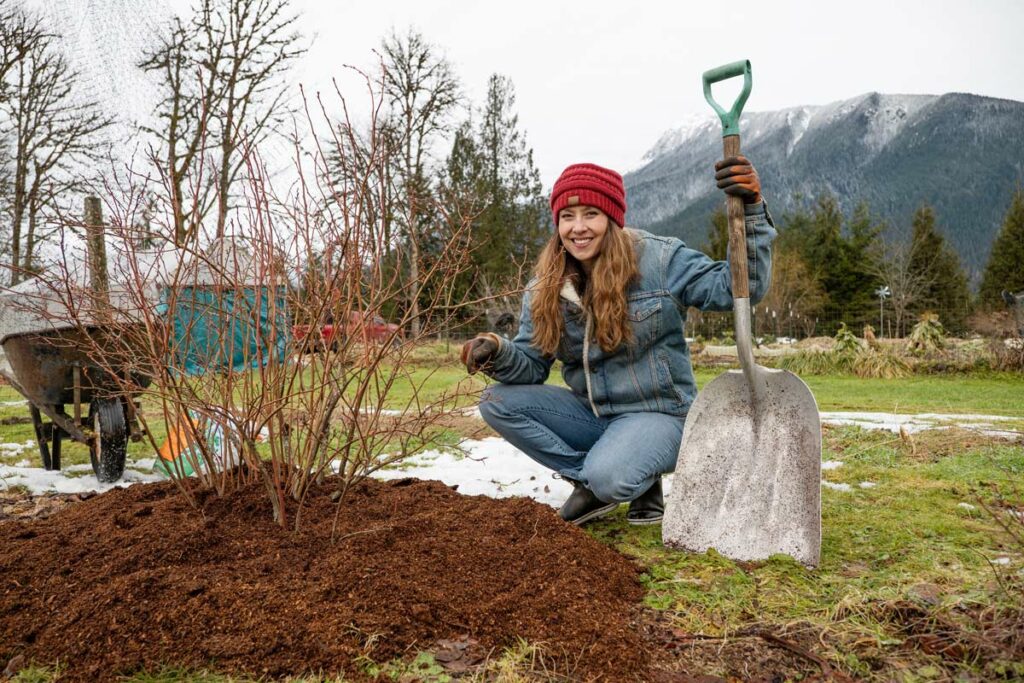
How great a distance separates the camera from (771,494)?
234cm

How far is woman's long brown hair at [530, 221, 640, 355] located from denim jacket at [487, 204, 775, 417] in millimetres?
44

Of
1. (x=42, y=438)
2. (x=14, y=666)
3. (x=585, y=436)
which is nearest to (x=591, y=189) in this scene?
(x=585, y=436)

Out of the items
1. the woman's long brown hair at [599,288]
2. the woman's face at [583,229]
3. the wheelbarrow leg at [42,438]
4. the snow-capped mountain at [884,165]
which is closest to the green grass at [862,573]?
the woman's long brown hair at [599,288]

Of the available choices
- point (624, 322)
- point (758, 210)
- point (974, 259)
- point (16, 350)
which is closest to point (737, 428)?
point (624, 322)

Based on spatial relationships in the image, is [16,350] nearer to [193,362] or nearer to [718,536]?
[193,362]

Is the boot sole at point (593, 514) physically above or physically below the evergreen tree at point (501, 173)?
below

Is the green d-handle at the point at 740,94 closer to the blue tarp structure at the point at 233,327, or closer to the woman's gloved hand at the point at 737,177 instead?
the woman's gloved hand at the point at 737,177

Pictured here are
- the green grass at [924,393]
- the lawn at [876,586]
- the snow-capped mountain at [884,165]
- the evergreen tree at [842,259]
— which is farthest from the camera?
the snow-capped mountain at [884,165]

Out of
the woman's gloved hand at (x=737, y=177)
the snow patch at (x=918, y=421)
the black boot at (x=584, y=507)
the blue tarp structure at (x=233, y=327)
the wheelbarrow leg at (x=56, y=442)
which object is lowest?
the snow patch at (x=918, y=421)

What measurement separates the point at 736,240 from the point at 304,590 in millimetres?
1750

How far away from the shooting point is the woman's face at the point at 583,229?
2719 millimetres

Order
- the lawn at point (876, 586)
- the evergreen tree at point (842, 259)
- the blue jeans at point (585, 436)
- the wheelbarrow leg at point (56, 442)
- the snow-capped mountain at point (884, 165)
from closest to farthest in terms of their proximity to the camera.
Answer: the lawn at point (876, 586), the blue jeans at point (585, 436), the wheelbarrow leg at point (56, 442), the evergreen tree at point (842, 259), the snow-capped mountain at point (884, 165)

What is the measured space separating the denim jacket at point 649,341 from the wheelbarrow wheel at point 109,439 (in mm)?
1928

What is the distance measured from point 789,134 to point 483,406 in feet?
556
